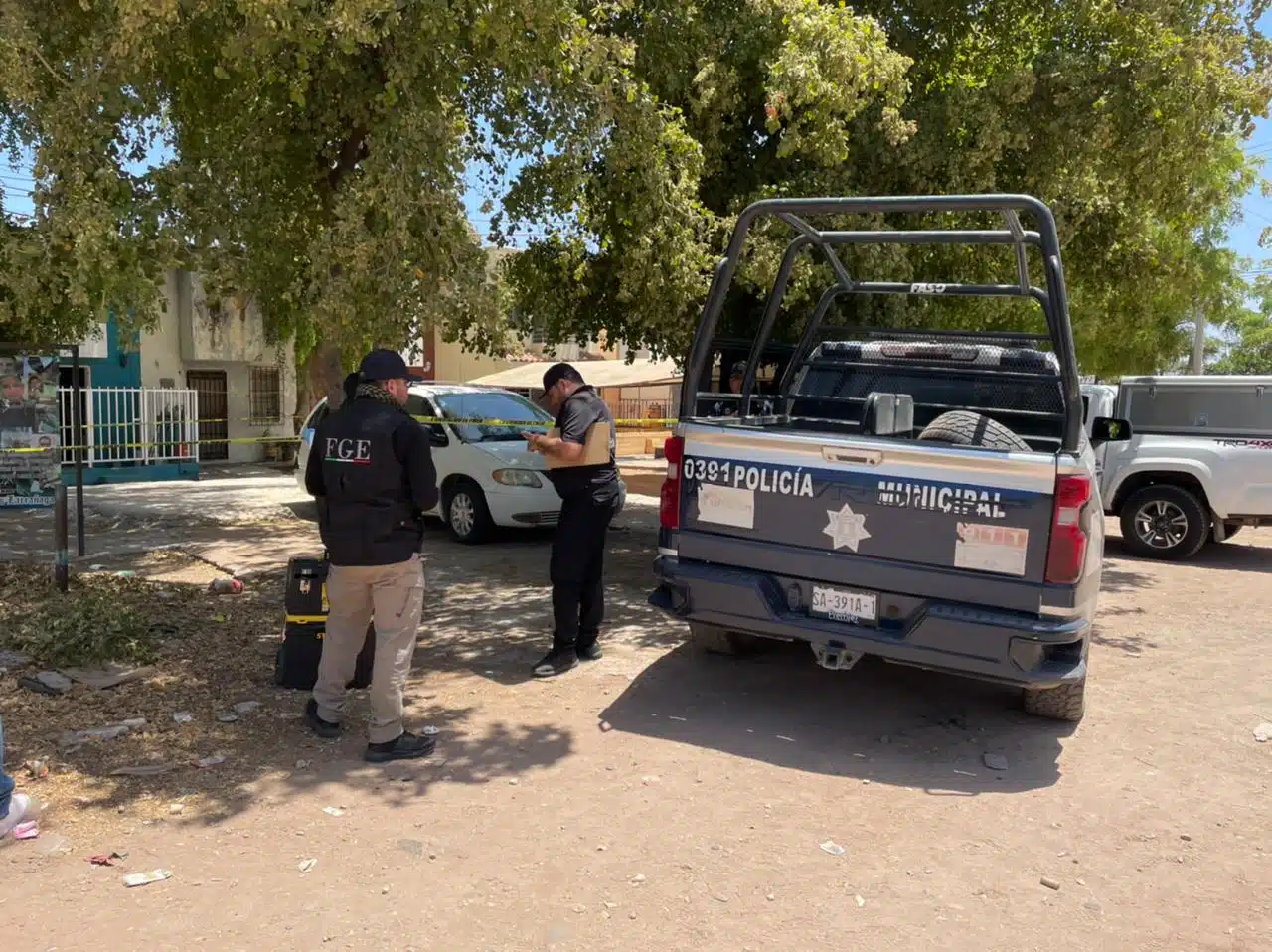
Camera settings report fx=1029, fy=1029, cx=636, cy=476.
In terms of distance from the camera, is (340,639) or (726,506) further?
(726,506)

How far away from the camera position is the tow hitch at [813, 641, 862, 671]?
189 inches

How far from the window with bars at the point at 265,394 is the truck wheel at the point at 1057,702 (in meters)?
20.7

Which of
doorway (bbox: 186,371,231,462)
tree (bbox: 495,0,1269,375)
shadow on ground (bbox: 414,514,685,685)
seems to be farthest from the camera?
doorway (bbox: 186,371,231,462)

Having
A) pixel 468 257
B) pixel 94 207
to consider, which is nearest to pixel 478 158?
pixel 468 257

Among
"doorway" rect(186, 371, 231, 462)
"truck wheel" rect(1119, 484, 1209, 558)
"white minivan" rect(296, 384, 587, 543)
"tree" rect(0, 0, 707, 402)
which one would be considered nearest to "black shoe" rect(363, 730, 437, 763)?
"tree" rect(0, 0, 707, 402)

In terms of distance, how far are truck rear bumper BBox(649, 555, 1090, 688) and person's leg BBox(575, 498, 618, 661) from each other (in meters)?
0.83

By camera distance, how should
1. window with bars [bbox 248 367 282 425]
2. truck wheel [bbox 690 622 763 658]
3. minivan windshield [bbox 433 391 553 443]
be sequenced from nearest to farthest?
1. truck wheel [bbox 690 622 763 658]
2. minivan windshield [bbox 433 391 553 443]
3. window with bars [bbox 248 367 282 425]

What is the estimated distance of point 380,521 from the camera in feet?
14.5

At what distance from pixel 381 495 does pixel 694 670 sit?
2.33 metres

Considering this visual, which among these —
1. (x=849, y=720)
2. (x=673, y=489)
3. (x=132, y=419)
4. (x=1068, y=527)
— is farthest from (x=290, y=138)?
(x=132, y=419)

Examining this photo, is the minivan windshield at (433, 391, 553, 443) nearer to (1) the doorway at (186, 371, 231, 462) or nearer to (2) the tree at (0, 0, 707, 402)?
(2) the tree at (0, 0, 707, 402)

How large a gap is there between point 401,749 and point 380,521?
1.03 m

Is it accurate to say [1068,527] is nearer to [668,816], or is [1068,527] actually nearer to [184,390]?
[668,816]

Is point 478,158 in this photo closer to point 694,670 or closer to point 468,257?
point 468,257
